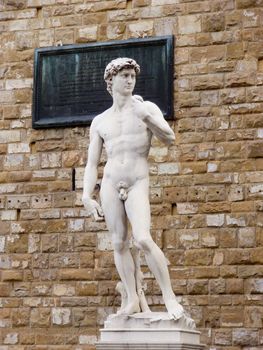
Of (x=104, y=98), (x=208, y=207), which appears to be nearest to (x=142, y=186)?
(x=208, y=207)

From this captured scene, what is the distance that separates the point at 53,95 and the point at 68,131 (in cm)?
52

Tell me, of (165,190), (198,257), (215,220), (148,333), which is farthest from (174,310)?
(165,190)

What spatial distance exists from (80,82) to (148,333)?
4.42m

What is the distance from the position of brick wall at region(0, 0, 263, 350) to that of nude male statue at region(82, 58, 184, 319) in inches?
90.9

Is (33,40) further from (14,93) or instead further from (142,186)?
(142,186)

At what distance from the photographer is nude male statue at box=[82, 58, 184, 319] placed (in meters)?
9.02

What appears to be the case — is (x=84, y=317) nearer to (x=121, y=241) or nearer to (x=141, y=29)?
(x=121, y=241)

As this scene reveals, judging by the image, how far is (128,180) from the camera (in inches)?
362

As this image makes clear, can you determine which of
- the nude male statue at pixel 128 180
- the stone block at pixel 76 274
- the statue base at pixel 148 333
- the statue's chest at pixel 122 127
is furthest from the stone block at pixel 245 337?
the statue's chest at pixel 122 127

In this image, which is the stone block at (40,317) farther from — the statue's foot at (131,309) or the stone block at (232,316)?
the statue's foot at (131,309)

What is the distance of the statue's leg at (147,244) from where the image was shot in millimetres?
8953

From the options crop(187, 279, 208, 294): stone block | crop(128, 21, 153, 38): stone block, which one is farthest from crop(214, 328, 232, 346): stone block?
crop(128, 21, 153, 38): stone block

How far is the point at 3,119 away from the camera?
12602mm

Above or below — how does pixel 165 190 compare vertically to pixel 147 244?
above
